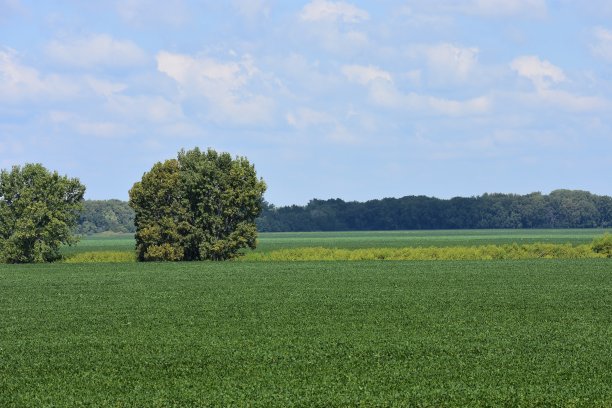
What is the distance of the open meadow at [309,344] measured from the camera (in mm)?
18969

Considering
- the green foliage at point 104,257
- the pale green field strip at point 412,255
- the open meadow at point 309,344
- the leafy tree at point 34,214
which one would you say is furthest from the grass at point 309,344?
the pale green field strip at point 412,255

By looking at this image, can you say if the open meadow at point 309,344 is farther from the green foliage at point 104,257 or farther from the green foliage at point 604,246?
the green foliage at point 604,246

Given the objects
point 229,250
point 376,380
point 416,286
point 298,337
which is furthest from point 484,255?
point 376,380

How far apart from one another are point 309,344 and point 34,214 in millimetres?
52996

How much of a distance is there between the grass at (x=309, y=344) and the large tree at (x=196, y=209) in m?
26.3

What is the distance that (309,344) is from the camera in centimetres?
2506

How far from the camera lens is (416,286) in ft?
149

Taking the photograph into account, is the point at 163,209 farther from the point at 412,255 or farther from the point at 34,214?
the point at 412,255

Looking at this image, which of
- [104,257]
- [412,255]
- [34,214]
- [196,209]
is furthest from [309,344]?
[104,257]

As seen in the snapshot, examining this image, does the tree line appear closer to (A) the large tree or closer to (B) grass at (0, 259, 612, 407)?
(A) the large tree

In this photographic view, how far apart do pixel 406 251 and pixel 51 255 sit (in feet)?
101

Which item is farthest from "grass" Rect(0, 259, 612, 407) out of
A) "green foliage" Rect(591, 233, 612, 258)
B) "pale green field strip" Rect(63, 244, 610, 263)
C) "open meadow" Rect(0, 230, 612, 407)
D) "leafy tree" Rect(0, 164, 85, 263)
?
"green foliage" Rect(591, 233, 612, 258)

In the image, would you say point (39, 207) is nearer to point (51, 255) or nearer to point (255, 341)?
point (51, 255)

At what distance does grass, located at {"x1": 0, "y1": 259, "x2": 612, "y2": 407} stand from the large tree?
26.3 meters
